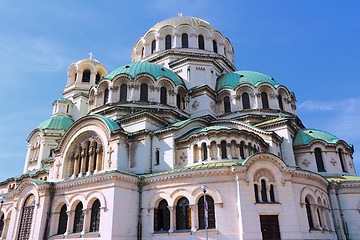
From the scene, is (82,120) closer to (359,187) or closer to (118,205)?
(118,205)

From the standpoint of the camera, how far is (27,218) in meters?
22.7

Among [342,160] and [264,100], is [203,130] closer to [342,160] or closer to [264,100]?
[264,100]

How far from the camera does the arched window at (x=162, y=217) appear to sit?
19578mm

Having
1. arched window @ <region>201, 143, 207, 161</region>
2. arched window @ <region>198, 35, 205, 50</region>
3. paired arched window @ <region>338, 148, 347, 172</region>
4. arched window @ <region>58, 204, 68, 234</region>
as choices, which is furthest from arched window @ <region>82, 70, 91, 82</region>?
paired arched window @ <region>338, 148, 347, 172</region>

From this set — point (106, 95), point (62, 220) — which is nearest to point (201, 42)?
point (106, 95)

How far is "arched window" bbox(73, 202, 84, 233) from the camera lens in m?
20.5

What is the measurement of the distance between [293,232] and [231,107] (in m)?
15.3

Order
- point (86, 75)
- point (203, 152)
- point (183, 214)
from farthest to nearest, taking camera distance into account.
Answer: point (86, 75), point (203, 152), point (183, 214)

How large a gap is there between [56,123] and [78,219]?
1819 cm

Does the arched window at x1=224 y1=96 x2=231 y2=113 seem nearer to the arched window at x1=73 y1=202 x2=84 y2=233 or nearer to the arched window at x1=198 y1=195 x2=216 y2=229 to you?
the arched window at x1=198 y1=195 x2=216 y2=229

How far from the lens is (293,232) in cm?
1709

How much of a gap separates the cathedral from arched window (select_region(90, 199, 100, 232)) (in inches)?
3.0

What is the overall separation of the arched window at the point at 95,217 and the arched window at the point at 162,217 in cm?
383

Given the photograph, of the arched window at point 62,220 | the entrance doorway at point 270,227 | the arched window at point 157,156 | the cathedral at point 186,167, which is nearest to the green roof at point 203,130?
the cathedral at point 186,167
